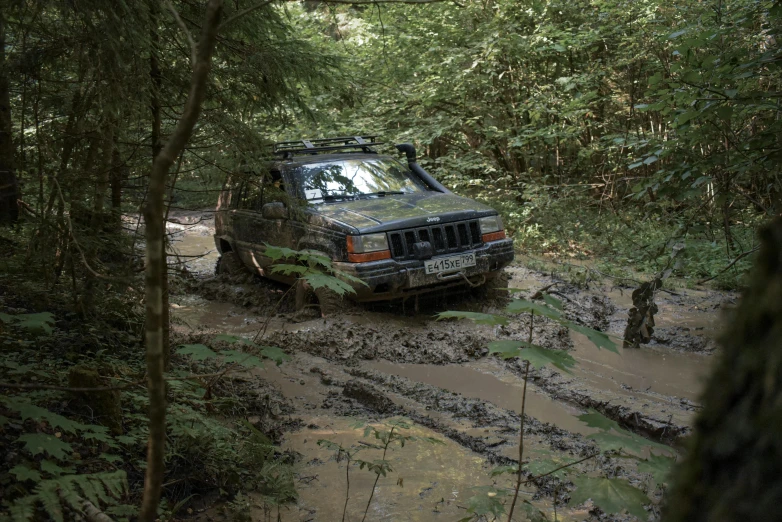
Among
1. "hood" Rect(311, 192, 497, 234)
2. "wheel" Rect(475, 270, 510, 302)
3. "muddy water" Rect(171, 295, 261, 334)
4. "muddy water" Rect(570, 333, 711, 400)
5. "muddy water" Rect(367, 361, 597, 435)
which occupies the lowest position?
"muddy water" Rect(570, 333, 711, 400)

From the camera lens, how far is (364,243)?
634 cm

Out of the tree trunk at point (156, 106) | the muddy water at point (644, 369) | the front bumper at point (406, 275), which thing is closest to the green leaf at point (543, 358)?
the tree trunk at point (156, 106)

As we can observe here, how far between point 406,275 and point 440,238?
60 cm

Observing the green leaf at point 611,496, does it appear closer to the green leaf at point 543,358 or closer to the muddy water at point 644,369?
the green leaf at point 543,358

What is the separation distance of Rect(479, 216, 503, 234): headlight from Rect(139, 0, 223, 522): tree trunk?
5554 millimetres

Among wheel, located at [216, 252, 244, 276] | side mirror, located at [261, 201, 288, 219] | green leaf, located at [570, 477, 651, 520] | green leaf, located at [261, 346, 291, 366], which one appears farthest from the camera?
wheel, located at [216, 252, 244, 276]

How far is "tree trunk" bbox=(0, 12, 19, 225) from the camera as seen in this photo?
415 centimetres

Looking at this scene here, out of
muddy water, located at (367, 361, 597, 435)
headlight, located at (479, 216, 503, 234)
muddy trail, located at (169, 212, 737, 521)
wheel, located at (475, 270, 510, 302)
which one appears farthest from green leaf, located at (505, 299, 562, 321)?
wheel, located at (475, 270, 510, 302)

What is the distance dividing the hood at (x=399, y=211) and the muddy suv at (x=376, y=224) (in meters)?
0.01

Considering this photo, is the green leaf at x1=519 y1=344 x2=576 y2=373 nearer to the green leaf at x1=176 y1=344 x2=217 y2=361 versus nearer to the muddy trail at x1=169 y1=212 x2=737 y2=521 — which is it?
the muddy trail at x1=169 y1=212 x2=737 y2=521

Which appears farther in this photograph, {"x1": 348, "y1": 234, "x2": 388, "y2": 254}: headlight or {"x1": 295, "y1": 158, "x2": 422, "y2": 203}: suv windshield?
{"x1": 295, "y1": 158, "x2": 422, "y2": 203}: suv windshield

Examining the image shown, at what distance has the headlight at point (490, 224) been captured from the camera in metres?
7.10

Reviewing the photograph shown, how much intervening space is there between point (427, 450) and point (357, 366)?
76.1 inches

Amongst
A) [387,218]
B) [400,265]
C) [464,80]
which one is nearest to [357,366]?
[400,265]
